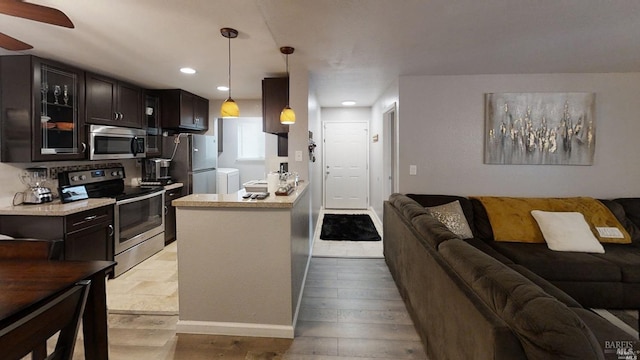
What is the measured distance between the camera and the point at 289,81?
3.54 m

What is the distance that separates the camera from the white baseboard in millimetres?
2243

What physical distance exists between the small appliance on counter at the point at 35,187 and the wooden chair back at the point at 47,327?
2550 mm

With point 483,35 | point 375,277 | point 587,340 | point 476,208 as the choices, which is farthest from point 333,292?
point 483,35

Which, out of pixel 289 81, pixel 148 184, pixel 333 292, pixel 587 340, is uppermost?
pixel 289 81

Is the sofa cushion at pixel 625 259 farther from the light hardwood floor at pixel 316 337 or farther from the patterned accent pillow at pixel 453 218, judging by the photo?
the light hardwood floor at pixel 316 337

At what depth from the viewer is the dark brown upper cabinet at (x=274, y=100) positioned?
12.3 ft

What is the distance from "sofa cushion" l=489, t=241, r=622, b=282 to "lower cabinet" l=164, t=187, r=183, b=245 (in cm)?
408

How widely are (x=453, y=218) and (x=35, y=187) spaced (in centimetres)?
406

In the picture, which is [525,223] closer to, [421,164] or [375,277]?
[421,164]

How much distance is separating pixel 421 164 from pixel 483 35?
157 centimetres

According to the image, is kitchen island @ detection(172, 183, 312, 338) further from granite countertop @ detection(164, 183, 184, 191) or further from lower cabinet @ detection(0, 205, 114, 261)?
granite countertop @ detection(164, 183, 184, 191)

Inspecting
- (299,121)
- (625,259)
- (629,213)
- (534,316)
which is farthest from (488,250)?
(299,121)

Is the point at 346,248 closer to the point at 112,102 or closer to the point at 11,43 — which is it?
the point at 112,102

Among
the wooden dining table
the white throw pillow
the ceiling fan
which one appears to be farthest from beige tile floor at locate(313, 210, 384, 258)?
the ceiling fan
